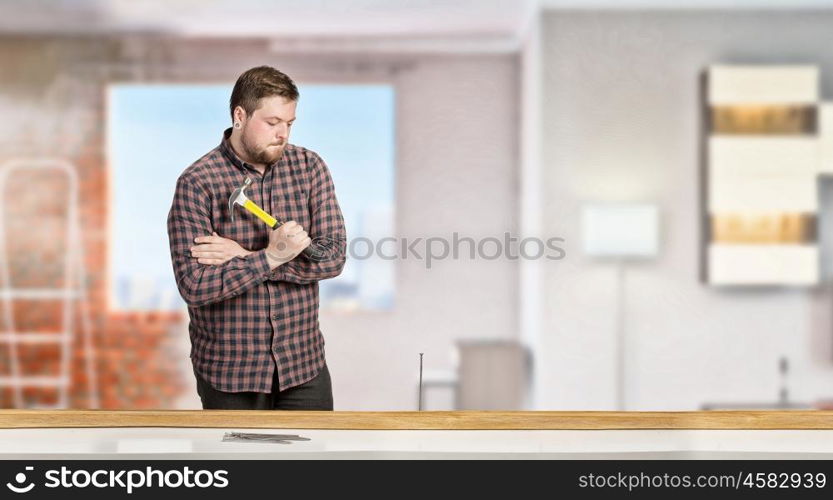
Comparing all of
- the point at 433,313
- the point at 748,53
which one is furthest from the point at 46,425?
the point at 748,53

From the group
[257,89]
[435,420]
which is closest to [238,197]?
[257,89]

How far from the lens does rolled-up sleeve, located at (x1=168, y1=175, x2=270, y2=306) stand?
7.14 ft

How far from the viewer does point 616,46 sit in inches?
193

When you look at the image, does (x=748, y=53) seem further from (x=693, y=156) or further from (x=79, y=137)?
(x=79, y=137)

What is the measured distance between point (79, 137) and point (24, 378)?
1542 mm

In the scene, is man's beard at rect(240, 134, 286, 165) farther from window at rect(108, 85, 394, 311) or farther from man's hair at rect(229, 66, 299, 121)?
window at rect(108, 85, 394, 311)

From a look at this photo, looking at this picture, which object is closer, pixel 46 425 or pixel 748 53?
pixel 46 425

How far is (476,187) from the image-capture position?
201 inches

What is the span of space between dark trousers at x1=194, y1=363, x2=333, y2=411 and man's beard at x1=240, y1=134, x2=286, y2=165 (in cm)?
58

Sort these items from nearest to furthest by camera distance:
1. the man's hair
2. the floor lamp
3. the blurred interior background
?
1. the man's hair
2. the floor lamp
3. the blurred interior background

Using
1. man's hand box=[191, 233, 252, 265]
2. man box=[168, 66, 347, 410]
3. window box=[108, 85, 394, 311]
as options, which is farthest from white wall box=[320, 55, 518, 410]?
man's hand box=[191, 233, 252, 265]

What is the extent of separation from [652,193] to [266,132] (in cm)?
313

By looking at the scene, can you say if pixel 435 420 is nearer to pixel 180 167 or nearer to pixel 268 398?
pixel 268 398
